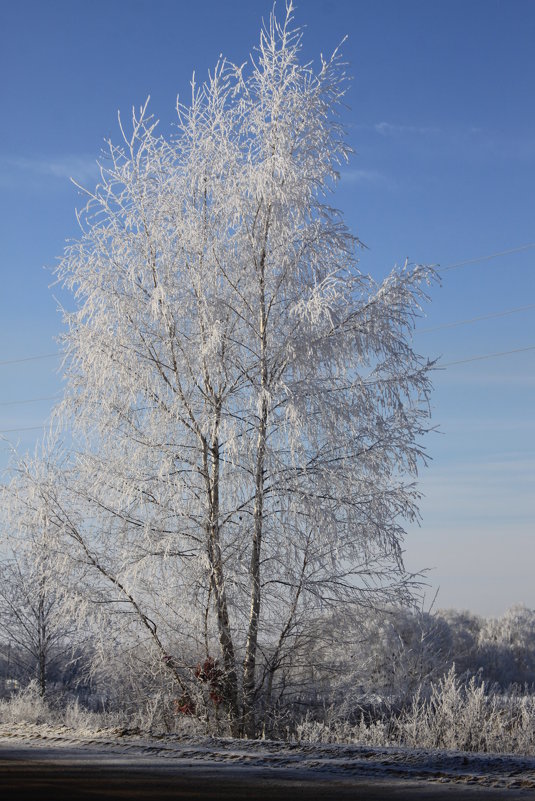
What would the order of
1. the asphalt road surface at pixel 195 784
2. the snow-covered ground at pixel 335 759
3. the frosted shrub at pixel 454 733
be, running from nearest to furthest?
the asphalt road surface at pixel 195 784 < the snow-covered ground at pixel 335 759 < the frosted shrub at pixel 454 733

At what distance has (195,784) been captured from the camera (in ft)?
13.0

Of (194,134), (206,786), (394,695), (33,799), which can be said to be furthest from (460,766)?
(394,695)

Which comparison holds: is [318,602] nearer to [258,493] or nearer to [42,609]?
[258,493]

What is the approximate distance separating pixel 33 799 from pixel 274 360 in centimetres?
778

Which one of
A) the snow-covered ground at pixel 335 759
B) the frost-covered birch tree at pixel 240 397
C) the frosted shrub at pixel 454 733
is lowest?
the frosted shrub at pixel 454 733

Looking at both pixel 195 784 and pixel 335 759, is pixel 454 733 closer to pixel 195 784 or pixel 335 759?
pixel 335 759

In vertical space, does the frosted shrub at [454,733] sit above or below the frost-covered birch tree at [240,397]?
below

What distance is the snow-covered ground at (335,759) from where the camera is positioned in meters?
4.26

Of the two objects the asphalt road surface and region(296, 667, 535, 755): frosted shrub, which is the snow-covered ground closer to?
the asphalt road surface

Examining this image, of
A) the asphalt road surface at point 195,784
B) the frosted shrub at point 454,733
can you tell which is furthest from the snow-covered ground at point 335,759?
the frosted shrub at point 454,733

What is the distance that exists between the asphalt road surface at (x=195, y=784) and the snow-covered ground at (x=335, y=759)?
12cm

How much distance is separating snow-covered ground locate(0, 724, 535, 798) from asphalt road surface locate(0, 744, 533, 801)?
116 mm

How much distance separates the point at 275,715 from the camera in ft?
35.0

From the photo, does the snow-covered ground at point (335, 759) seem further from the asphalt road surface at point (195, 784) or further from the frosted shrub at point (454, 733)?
the frosted shrub at point (454, 733)
